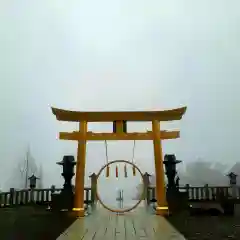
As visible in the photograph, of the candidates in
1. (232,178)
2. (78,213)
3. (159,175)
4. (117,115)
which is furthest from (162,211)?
(232,178)

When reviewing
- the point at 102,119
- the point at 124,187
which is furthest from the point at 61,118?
the point at 124,187

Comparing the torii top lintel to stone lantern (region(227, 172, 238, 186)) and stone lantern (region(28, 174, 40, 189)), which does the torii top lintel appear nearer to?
stone lantern (region(28, 174, 40, 189))

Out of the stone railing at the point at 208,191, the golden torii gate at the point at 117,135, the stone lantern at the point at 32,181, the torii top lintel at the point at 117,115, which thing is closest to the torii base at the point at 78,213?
the golden torii gate at the point at 117,135

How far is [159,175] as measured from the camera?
15.5ft

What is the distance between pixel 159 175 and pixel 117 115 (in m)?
1.14

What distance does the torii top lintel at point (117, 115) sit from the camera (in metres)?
4.74

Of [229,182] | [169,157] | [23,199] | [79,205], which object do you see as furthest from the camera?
[229,182]

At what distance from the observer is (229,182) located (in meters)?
8.34

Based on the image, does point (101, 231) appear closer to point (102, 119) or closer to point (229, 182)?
point (102, 119)

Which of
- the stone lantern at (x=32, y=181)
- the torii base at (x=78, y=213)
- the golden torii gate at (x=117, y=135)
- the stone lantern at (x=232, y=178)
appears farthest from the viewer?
the stone lantern at (x=232, y=178)

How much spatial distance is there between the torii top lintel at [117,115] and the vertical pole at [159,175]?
13 cm

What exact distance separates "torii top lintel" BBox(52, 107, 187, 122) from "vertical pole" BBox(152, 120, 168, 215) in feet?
0.44

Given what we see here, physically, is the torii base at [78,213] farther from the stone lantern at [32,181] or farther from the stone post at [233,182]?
the stone post at [233,182]

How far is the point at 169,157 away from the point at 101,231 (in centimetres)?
321
